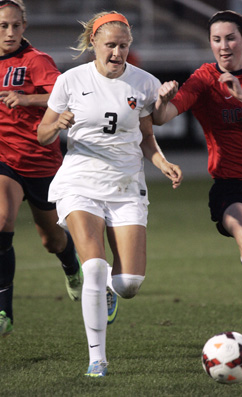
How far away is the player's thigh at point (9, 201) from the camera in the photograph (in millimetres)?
6227

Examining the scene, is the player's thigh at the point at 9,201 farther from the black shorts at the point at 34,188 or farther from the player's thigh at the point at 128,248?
the player's thigh at the point at 128,248

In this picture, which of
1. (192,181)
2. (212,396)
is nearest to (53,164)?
(212,396)

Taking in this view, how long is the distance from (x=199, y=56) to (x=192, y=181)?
4044 mm

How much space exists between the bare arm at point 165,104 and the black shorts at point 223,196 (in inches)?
31.9

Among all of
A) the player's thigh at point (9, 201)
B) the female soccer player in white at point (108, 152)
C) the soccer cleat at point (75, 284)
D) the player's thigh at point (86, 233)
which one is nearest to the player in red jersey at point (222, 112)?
the female soccer player in white at point (108, 152)

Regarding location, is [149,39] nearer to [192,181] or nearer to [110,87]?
[192,181]

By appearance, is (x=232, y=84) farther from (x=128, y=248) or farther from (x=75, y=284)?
(x=75, y=284)

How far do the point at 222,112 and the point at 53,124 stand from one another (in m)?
1.46

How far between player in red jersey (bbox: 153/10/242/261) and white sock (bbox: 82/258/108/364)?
122cm

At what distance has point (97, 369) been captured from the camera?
16.6ft

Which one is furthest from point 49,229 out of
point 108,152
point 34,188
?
point 108,152

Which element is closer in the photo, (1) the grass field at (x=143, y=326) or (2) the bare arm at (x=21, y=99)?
(1) the grass field at (x=143, y=326)

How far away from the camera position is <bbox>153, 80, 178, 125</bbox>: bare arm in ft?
17.9

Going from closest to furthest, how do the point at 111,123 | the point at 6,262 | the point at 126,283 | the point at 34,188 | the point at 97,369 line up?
1. the point at 97,369
2. the point at 126,283
3. the point at 111,123
4. the point at 6,262
5. the point at 34,188
